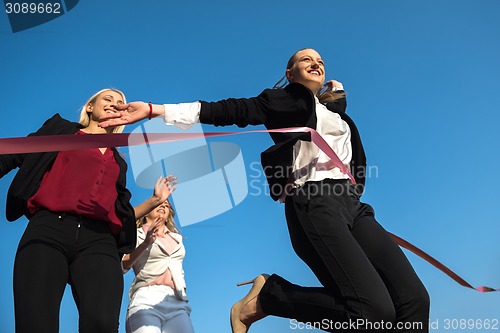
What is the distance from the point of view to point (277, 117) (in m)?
3.95

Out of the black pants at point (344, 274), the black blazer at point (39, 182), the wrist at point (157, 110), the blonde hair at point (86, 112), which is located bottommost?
the black pants at point (344, 274)

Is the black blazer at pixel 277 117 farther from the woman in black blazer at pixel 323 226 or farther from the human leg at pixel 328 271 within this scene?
the human leg at pixel 328 271

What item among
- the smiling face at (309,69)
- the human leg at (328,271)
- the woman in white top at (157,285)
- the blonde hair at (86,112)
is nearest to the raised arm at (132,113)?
the blonde hair at (86,112)

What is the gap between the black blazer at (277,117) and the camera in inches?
148

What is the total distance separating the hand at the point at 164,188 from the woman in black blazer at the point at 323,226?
1141 mm

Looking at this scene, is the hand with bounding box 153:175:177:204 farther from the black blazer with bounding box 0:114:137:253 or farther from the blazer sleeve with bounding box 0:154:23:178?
the blazer sleeve with bounding box 0:154:23:178

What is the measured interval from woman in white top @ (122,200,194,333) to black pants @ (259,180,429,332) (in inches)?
73.6

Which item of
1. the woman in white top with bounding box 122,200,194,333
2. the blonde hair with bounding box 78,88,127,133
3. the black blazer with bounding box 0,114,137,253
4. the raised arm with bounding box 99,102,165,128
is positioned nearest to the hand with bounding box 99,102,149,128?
the raised arm with bounding box 99,102,165,128

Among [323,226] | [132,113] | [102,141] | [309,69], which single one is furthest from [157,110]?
[309,69]

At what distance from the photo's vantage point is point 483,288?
4.85 metres

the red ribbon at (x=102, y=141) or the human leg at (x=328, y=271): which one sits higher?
the red ribbon at (x=102, y=141)

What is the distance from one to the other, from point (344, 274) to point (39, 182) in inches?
82.4

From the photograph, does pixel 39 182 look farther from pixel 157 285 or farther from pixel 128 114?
pixel 157 285

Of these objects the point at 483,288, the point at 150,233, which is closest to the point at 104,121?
the point at 150,233
